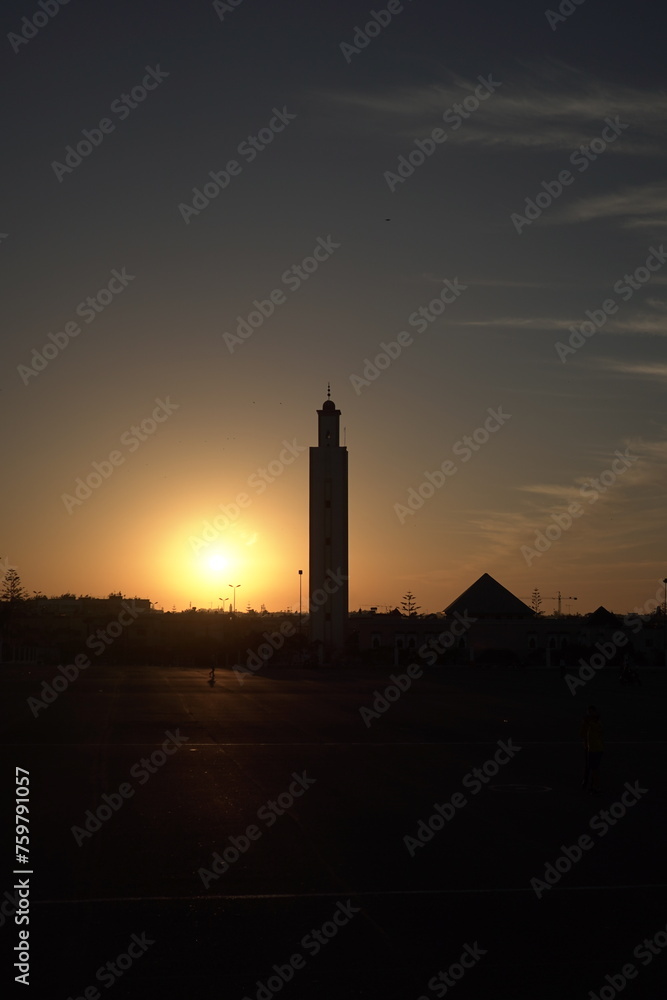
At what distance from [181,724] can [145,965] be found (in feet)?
76.1

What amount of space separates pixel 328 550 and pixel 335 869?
10064cm

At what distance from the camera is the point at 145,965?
28.1 ft

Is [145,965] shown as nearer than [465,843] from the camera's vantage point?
Yes

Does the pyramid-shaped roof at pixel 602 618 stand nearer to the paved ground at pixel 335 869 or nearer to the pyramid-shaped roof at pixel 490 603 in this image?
the pyramid-shaped roof at pixel 490 603

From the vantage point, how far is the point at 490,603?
132 meters

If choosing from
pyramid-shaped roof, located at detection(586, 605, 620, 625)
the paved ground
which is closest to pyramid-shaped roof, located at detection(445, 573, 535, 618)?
pyramid-shaped roof, located at detection(586, 605, 620, 625)

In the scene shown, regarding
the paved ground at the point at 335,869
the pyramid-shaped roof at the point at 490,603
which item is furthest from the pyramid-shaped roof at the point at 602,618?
the paved ground at the point at 335,869

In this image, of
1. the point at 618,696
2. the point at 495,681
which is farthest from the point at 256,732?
the point at 495,681

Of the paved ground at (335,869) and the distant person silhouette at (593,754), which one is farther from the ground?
the distant person silhouette at (593,754)

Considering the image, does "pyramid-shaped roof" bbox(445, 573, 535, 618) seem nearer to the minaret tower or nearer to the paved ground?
the minaret tower

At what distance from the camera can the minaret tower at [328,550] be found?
4449 inches

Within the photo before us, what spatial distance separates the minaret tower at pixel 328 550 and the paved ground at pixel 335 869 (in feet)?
279

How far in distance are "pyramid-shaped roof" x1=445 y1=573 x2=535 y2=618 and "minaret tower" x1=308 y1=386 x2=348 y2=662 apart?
21.8 meters

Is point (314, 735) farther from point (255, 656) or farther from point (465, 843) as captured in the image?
point (255, 656)
